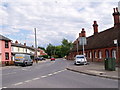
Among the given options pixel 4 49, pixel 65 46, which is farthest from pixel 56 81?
pixel 65 46

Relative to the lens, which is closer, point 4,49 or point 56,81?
point 56,81

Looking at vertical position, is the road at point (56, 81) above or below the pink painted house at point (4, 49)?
below

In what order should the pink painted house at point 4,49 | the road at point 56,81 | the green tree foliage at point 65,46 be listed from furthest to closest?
the green tree foliage at point 65,46
the pink painted house at point 4,49
the road at point 56,81

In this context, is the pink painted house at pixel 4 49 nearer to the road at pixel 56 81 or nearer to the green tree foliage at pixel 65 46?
the road at pixel 56 81

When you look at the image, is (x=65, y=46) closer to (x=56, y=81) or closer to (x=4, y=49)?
(x=4, y=49)

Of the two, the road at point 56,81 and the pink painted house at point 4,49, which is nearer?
the road at point 56,81

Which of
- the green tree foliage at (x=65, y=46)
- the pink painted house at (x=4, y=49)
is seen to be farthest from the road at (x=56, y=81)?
the green tree foliage at (x=65, y=46)

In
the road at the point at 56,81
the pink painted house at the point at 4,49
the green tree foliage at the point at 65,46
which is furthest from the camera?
the green tree foliage at the point at 65,46

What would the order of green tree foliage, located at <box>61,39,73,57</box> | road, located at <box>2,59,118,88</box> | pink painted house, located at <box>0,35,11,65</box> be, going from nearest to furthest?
1. road, located at <box>2,59,118,88</box>
2. pink painted house, located at <box>0,35,11,65</box>
3. green tree foliage, located at <box>61,39,73,57</box>

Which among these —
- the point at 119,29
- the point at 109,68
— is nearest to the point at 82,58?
the point at 119,29

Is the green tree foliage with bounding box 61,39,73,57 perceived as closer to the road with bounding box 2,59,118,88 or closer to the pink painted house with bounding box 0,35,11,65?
the pink painted house with bounding box 0,35,11,65

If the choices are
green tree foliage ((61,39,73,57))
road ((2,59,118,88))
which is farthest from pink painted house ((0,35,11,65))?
green tree foliage ((61,39,73,57))

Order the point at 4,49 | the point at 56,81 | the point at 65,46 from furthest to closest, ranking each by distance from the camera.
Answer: the point at 65,46 < the point at 4,49 < the point at 56,81

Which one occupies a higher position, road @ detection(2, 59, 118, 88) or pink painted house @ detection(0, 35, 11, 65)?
pink painted house @ detection(0, 35, 11, 65)
